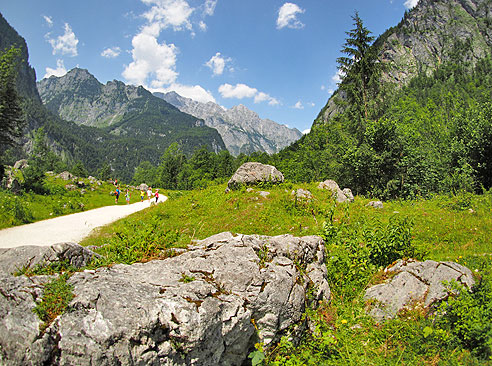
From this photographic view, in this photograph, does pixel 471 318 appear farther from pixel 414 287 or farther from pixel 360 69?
pixel 360 69

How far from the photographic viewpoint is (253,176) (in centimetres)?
1933

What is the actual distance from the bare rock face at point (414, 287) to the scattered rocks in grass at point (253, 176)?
13.0 metres

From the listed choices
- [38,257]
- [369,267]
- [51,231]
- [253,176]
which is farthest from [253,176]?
[38,257]

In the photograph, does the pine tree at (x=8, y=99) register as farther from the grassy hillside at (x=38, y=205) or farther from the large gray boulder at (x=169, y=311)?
the large gray boulder at (x=169, y=311)

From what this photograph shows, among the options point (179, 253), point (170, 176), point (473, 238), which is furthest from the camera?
point (170, 176)

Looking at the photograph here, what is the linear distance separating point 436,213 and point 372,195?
346 inches

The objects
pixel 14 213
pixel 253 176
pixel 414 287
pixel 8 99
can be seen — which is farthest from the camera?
pixel 8 99

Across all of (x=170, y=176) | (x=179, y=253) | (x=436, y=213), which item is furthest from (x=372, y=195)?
(x=170, y=176)

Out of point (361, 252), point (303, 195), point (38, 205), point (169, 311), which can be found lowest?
point (361, 252)

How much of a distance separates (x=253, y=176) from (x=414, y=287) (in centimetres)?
1409

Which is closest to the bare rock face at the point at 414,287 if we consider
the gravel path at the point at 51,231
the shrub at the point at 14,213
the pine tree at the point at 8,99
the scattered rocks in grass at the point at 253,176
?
the gravel path at the point at 51,231

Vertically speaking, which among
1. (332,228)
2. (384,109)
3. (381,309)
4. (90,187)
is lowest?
(381,309)

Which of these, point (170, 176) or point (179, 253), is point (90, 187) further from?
point (170, 176)

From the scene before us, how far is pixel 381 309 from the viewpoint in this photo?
225 inches
